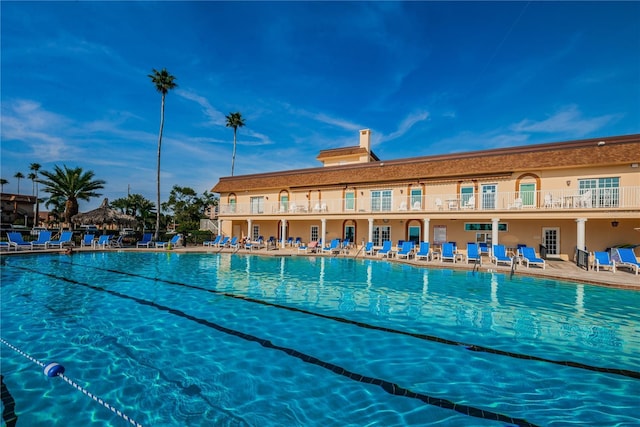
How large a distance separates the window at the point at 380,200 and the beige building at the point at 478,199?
0.22ft

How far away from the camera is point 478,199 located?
17.2 m

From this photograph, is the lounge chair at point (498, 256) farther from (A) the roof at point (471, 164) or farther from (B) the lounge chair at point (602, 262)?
(A) the roof at point (471, 164)

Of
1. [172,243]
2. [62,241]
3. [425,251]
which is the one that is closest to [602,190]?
[425,251]

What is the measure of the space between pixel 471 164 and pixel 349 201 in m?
8.06

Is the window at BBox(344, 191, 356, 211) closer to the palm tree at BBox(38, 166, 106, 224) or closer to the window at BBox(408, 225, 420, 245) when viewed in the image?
the window at BBox(408, 225, 420, 245)

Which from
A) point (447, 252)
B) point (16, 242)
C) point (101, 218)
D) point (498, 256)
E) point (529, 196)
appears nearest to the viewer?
point (498, 256)

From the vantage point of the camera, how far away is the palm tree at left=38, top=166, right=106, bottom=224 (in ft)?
75.9

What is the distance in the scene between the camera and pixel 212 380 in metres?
4.23

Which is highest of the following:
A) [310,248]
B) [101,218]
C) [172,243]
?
[101,218]

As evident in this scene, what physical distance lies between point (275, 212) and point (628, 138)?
20.7 metres

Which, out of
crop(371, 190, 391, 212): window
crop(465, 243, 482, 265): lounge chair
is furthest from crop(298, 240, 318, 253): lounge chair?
crop(465, 243, 482, 265): lounge chair

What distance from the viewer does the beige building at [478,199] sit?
599 inches

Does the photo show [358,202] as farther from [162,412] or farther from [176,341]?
[162,412]

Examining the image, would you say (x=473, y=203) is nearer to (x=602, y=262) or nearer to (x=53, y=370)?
(x=602, y=262)
